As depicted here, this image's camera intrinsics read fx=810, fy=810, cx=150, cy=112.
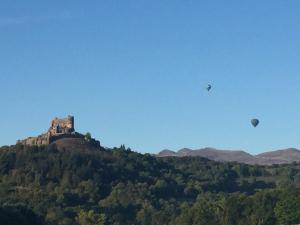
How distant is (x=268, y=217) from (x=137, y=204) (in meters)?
61.7

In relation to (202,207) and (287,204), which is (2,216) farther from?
(287,204)

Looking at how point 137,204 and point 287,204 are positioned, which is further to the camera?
point 137,204

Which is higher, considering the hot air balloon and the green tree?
the hot air balloon

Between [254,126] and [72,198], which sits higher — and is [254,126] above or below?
above

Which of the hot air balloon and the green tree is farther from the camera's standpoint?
the hot air balloon

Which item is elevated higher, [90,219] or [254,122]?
[254,122]

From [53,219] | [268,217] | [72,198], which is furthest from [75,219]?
[268,217]

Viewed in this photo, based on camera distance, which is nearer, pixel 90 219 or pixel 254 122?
pixel 90 219

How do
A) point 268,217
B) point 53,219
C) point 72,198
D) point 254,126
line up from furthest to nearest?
1. point 72,198
2. point 254,126
3. point 53,219
4. point 268,217

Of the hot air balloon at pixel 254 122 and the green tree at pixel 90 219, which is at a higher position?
the hot air balloon at pixel 254 122

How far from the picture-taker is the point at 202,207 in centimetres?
13925

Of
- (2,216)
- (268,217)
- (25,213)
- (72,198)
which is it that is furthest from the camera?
(72,198)

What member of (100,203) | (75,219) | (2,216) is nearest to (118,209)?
(100,203)

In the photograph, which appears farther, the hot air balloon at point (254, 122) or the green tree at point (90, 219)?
the hot air balloon at point (254, 122)
